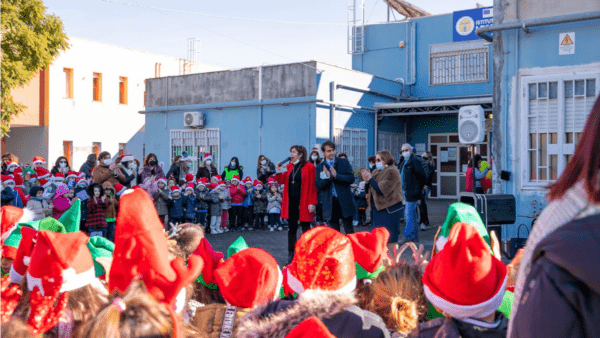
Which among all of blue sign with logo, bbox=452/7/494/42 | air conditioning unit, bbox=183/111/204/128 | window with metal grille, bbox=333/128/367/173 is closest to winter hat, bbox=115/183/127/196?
window with metal grille, bbox=333/128/367/173

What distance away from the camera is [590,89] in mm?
8602

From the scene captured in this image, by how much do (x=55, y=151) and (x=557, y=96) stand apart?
2265cm

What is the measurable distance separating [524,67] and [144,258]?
8.05 m

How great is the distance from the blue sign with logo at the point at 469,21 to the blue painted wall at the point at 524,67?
10753 millimetres

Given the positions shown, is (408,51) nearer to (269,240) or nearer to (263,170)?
(263,170)

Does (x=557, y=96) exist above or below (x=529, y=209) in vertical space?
above

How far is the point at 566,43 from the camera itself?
8750mm

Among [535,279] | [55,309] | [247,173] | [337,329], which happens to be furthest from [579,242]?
[247,173]

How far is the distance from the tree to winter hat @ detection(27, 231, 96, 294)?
16.3 meters

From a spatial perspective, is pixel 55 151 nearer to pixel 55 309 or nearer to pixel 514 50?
pixel 514 50

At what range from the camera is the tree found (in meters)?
17.1

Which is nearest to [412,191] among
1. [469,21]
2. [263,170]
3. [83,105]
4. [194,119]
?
[263,170]

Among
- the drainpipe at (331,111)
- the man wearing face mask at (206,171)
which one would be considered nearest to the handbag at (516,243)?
the man wearing face mask at (206,171)

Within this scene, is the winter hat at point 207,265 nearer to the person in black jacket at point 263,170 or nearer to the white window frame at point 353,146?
the person in black jacket at point 263,170
